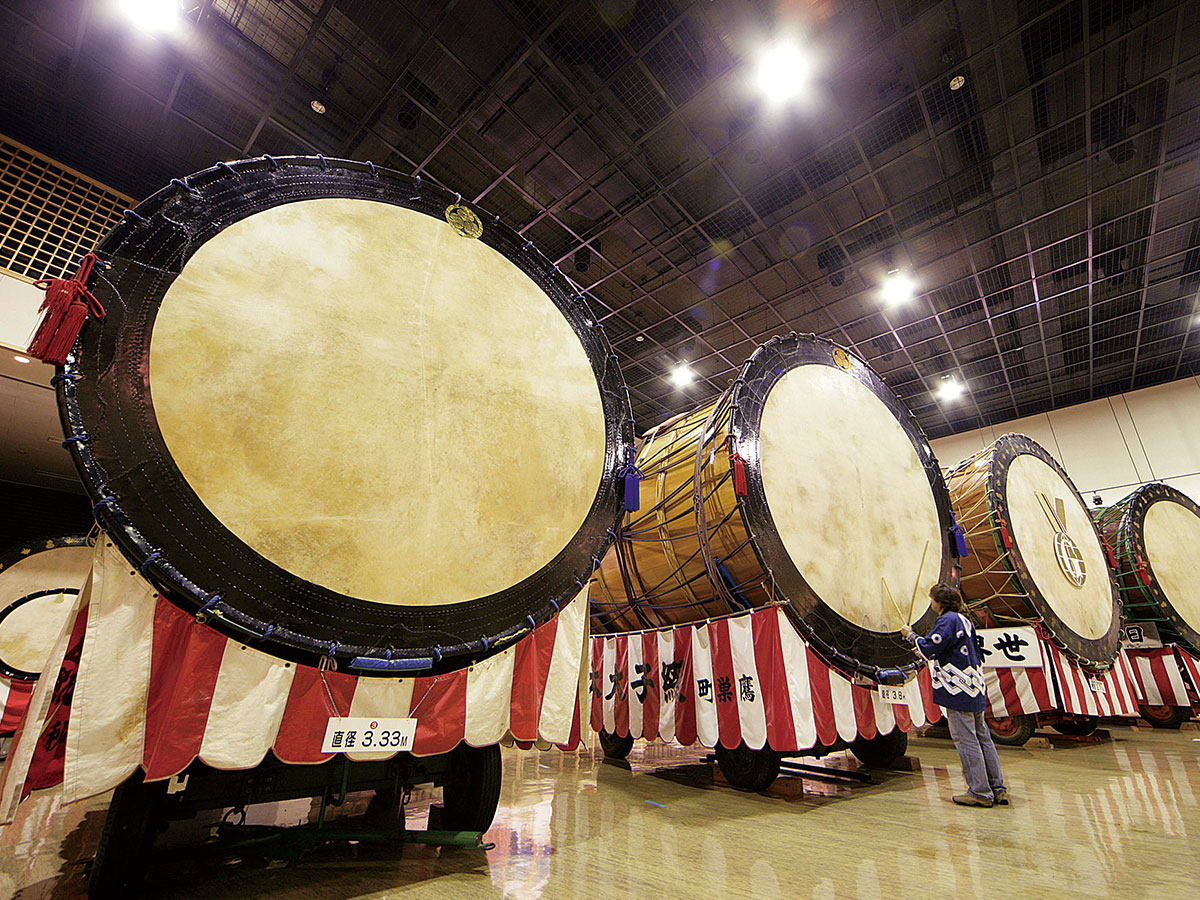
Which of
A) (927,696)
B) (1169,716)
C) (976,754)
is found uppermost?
(927,696)

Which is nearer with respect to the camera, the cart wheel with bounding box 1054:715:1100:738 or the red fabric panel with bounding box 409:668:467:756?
the red fabric panel with bounding box 409:668:467:756

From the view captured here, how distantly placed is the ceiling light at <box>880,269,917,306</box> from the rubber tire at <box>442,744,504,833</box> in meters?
9.63

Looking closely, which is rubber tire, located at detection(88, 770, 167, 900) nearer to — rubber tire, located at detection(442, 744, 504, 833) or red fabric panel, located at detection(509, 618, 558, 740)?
rubber tire, located at detection(442, 744, 504, 833)

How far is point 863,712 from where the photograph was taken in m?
3.13

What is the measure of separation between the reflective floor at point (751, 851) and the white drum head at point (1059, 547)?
2.09 meters

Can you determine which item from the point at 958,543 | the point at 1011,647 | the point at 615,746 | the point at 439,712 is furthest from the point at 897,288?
the point at 439,712

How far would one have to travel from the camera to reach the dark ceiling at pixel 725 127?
5406 mm

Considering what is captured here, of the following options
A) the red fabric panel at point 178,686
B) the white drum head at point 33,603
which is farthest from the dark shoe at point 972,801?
the white drum head at point 33,603

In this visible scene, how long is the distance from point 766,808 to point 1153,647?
269 inches

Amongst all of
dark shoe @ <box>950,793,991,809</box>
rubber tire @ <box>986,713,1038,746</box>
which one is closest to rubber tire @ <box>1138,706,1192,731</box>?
rubber tire @ <box>986,713,1038,746</box>

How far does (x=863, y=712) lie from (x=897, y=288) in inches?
326

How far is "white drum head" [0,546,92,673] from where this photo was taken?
6.31 m

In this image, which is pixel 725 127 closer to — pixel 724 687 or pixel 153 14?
pixel 153 14

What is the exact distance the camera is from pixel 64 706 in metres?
1.33
